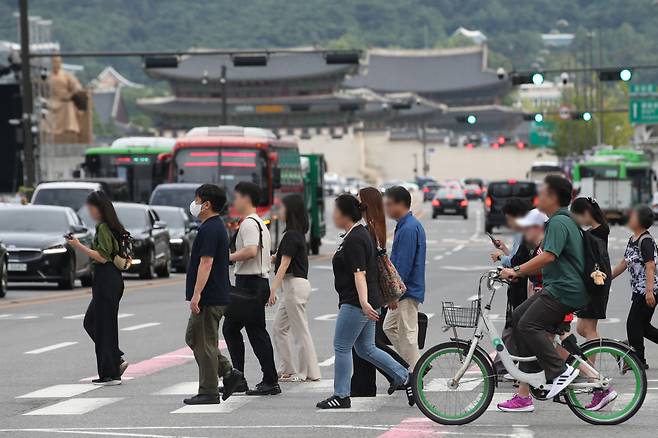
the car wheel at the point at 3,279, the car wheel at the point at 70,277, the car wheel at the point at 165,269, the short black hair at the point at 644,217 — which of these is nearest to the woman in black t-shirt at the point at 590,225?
the short black hair at the point at 644,217

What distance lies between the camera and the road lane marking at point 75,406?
12367 millimetres

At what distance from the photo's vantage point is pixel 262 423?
38.0 feet

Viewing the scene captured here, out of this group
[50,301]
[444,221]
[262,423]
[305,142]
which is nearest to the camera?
[262,423]

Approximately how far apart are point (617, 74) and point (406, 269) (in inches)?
1482

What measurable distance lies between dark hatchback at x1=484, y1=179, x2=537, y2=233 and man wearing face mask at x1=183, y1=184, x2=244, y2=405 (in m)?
47.3

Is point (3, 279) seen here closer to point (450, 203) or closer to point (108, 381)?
point (108, 381)

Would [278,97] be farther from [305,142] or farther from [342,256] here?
[342,256]

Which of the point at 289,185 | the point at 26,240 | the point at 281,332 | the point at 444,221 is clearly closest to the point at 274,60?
the point at 444,221

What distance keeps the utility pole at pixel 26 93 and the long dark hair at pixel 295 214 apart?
93.2ft

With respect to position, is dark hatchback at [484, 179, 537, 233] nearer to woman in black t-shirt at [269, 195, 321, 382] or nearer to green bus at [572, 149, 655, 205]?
green bus at [572, 149, 655, 205]

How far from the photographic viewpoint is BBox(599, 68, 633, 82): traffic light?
49031 millimetres

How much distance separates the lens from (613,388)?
11.3 metres

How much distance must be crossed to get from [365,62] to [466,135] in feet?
43.5

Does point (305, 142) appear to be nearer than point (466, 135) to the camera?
Yes
